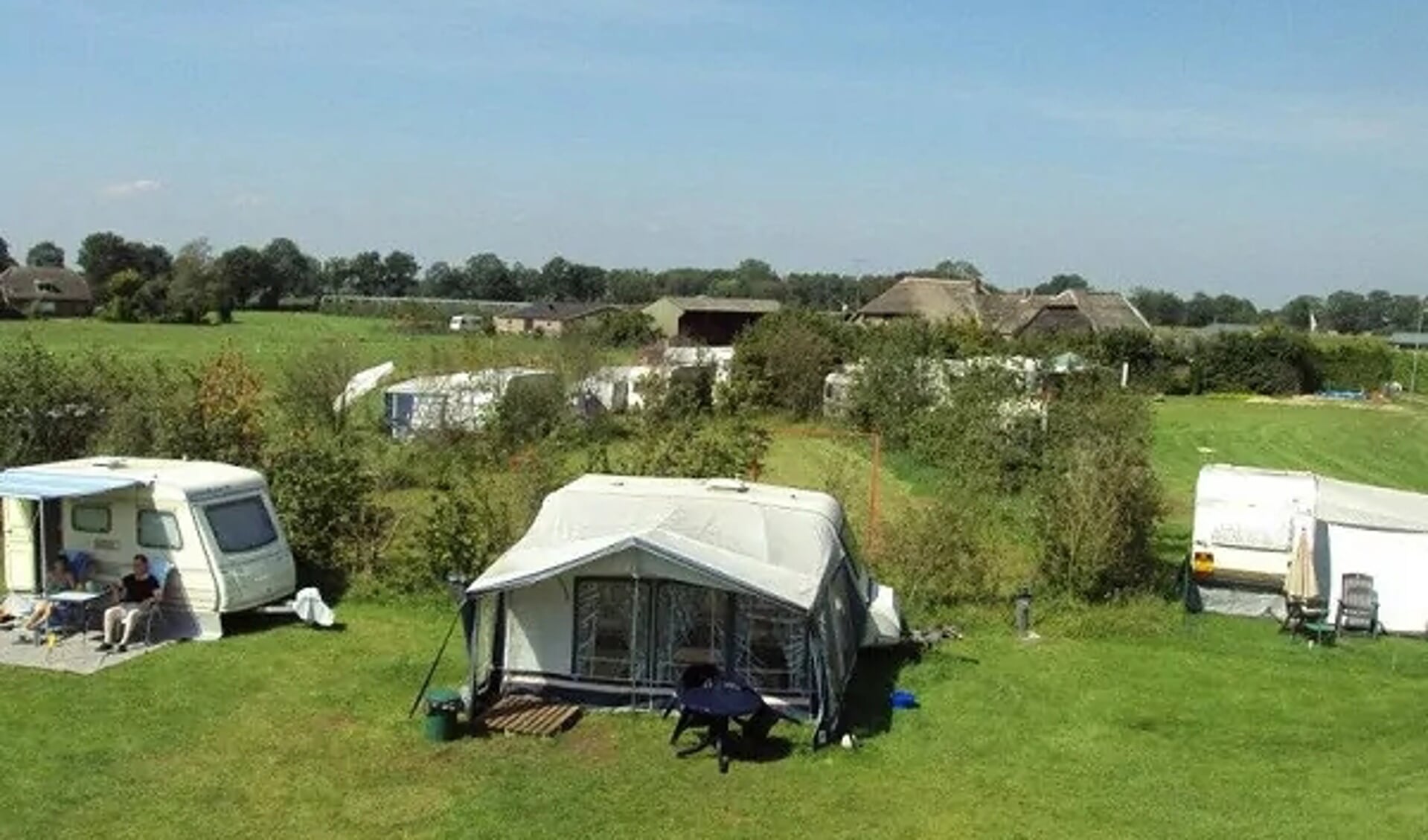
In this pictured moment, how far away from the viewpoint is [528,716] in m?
12.5

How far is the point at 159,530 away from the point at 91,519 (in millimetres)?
963

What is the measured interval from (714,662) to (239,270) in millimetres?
88563

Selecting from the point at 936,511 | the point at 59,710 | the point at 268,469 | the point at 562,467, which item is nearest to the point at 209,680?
the point at 59,710

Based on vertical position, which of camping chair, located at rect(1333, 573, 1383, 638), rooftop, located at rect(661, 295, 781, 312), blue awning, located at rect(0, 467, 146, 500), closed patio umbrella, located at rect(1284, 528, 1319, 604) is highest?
rooftop, located at rect(661, 295, 781, 312)

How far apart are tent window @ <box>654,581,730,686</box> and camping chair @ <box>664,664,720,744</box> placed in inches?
13.9

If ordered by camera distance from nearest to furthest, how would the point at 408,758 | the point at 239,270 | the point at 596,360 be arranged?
the point at 408,758 < the point at 596,360 < the point at 239,270

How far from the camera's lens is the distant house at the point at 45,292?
7731 centimetres

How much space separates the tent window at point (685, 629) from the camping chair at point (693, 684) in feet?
1.15

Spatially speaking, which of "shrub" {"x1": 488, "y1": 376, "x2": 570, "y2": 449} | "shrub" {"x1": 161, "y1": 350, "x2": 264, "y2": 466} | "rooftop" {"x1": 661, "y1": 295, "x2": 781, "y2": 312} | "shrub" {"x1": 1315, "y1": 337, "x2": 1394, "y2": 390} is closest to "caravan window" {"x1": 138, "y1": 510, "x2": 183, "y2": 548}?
"shrub" {"x1": 161, "y1": 350, "x2": 264, "y2": 466}

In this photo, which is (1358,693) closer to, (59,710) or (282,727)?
(282,727)

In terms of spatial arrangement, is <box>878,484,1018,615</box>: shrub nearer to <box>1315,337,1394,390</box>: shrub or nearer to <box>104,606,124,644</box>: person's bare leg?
<box>104,606,124,644</box>: person's bare leg

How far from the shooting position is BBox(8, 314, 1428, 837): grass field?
10.3m

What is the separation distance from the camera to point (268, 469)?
59.3 feet

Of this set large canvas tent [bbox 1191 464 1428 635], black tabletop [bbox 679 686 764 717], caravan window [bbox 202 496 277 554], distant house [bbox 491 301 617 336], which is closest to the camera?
black tabletop [bbox 679 686 764 717]
